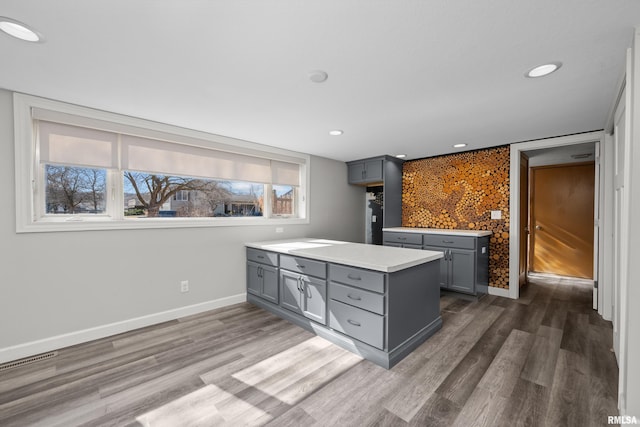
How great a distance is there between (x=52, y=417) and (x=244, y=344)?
4.06 feet

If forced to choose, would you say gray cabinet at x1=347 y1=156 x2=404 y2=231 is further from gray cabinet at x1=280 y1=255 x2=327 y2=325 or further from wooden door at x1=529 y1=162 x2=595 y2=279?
wooden door at x1=529 y1=162 x2=595 y2=279

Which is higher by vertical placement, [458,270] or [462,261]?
[462,261]

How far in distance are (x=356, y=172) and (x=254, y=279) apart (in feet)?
8.29

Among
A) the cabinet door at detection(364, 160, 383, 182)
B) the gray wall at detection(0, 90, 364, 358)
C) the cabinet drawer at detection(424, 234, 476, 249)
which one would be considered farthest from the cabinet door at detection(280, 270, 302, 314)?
the cabinet door at detection(364, 160, 383, 182)

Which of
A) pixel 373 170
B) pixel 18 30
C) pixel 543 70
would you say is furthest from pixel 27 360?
pixel 373 170

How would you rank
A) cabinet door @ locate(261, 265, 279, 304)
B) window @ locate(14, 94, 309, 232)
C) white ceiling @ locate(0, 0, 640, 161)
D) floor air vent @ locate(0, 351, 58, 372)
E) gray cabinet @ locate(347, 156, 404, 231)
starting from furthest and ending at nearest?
gray cabinet @ locate(347, 156, 404, 231) → cabinet door @ locate(261, 265, 279, 304) → window @ locate(14, 94, 309, 232) → floor air vent @ locate(0, 351, 58, 372) → white ceiling @ locate(0, 0, 640, 161)

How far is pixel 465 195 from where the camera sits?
13.7ft

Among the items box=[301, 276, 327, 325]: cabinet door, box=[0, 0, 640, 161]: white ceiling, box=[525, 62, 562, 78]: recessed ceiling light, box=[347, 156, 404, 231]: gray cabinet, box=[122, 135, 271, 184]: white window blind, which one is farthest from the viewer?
box=[347, 156, 404, 231]: gray cabinet

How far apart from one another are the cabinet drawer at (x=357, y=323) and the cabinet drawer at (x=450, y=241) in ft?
6.91

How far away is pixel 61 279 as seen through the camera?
238cm

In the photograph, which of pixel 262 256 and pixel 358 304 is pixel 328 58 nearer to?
pixel 358 304

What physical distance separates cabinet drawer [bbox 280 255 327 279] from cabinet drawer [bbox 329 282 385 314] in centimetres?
16

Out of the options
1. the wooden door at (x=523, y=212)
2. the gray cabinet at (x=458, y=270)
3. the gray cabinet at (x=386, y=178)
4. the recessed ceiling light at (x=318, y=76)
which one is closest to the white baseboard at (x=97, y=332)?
the recessed ceiling light at (x=318, y=76)

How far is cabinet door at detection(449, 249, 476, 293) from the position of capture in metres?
3.57
